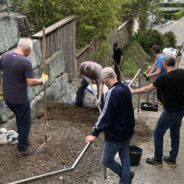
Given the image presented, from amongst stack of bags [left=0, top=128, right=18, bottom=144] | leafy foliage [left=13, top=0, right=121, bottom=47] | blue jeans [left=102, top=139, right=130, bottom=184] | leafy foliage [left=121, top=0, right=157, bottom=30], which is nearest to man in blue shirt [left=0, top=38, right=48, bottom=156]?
stack of bags [left=0, top=128, right=18, bottom=144]

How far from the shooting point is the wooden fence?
10258mm

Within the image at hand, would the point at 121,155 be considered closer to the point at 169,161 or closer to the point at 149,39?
the point at 169,161

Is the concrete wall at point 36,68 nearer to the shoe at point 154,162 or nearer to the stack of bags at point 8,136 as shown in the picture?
the stack of bags at point 8,136

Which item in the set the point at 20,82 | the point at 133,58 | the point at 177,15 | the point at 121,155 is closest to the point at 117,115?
the point at 121,155

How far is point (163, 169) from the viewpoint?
22.5 ft

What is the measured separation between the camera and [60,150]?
6914 mm

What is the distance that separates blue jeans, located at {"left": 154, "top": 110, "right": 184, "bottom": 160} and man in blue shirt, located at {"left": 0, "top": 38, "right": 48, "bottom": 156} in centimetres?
176

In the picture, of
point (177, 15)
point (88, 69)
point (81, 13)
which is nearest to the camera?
point (88, 69)

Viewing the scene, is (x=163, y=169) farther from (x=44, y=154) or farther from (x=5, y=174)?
(x=5, y=174)

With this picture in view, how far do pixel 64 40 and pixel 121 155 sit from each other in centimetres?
645

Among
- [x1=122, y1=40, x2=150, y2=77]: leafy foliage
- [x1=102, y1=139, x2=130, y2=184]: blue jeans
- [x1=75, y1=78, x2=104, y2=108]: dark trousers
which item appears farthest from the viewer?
[x1=122, y1=40, x2=150, y2=77]: leafy foliage

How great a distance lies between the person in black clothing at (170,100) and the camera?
6.31m

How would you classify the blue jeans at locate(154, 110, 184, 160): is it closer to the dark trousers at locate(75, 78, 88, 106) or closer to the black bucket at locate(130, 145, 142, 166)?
the black bucket at locate(130, 145, 142, 166)

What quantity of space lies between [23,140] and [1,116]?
113cm
